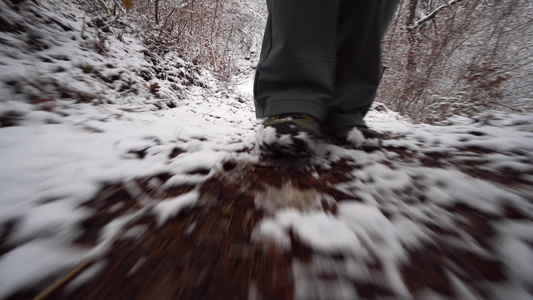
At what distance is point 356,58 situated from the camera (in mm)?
1083

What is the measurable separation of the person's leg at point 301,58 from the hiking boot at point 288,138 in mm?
82

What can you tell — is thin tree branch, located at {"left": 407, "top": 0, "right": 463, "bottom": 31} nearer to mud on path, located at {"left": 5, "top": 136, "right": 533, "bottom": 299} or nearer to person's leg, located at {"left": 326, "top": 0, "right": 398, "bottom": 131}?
person's leg, located at {"left": 326, "top": 0, "right": 398, "bottom": 131}

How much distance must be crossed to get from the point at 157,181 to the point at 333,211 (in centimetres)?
42

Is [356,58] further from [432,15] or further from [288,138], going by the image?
[432,15]

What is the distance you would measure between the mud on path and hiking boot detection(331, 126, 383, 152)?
38 cm

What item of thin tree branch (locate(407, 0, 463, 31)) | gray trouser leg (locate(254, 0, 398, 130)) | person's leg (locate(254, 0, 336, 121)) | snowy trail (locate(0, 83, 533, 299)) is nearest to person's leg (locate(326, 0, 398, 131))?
gray trouser leg (locate(254, 0, 398, 130))

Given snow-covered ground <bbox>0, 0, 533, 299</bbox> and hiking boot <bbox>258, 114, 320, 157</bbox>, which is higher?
hiking boot <bbox>258, 114, 320, 157</bbox>

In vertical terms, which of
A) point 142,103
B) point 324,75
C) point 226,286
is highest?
point 324,75

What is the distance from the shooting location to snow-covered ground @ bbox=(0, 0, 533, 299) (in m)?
0.27

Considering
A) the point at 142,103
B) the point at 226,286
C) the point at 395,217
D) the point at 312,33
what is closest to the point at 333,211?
the point at 395,217

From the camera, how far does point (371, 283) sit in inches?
10.4

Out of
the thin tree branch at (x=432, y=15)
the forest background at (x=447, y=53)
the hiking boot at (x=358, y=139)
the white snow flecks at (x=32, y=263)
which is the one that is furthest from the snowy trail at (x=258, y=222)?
the thin tree branch at (x=432, y=15)

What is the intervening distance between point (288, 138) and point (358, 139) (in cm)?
38

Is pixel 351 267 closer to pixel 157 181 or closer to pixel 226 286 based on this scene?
Answer: pixel 226 286
